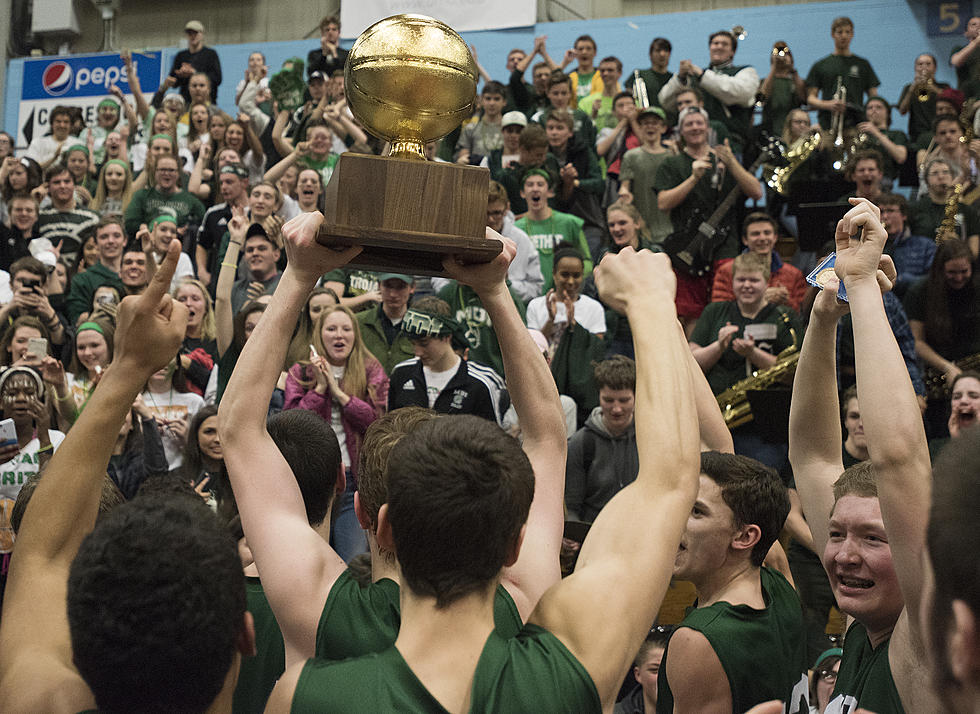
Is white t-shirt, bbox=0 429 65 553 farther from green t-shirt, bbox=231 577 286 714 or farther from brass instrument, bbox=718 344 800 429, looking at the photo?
brass instrument, bbox=718 344 800 429

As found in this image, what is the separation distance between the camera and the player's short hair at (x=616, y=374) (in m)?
5.47

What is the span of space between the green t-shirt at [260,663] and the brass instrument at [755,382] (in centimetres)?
397

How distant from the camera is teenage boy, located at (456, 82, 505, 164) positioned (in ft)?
30.8

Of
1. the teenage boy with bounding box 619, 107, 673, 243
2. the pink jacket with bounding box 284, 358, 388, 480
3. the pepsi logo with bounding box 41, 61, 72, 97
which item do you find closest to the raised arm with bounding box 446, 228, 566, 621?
the pink jacket with bounding box 284, 358, 388, 480

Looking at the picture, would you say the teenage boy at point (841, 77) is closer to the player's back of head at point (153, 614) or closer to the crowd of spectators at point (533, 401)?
the crowd of spectators at point (533, 401)

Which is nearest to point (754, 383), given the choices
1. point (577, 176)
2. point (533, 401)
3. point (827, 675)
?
point (577, 176)

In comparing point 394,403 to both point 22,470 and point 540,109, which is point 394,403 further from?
point 540,109

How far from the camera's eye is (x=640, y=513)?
5.46 feet

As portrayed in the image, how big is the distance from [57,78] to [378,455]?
15.1 metres

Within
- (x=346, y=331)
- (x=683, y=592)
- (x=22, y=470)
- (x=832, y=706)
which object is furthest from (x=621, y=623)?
(x=346, y=331)

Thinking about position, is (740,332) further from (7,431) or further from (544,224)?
(7,431)

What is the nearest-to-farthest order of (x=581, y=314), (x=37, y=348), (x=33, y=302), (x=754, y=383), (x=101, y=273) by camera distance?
(x=37, y=348) < (x=754, y=383) < (x=581, y=314) < (x=33, y=302) < (x=101, y=273)

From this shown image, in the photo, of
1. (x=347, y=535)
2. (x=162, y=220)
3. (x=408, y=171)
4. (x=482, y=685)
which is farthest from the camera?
(x=162, y=220)

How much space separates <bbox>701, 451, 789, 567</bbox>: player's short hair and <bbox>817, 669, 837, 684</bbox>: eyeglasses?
18.9 inches
